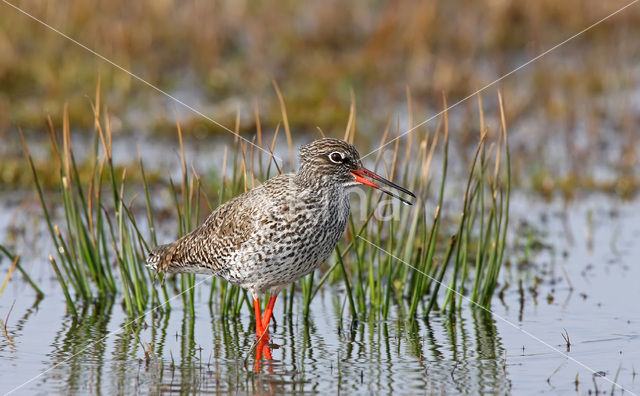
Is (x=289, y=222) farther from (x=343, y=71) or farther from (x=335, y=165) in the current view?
(x=343, y=71)

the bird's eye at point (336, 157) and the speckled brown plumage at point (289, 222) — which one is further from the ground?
the bird's eye at point (336, 157)

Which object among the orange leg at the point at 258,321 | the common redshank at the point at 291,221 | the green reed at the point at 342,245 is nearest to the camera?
the common redshank at the point at 291,221

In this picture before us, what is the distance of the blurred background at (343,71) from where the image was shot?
15305 millimetres

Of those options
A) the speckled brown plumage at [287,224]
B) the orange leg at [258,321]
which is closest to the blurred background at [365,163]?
the orange leg at [258,321]

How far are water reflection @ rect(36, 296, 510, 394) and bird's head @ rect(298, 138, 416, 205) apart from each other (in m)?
1.31

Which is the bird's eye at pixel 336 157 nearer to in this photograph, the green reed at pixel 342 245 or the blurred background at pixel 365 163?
the green reed at pixel 342 245

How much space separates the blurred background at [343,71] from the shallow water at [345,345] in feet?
13.5

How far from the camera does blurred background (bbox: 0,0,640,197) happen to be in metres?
15.3

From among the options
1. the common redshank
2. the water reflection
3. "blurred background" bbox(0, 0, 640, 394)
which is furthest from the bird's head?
the water reflection

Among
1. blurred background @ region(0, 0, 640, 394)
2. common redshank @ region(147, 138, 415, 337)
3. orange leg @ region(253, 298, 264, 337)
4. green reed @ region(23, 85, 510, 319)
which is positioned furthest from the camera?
green reed @ region(23, 85, 510, 319)

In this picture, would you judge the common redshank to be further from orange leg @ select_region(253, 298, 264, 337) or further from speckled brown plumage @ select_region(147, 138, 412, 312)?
orange leg @ select_region(253, 298, 264, 337)

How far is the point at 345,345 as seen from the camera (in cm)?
792

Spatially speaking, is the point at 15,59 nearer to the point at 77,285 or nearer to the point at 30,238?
the point at 30,238

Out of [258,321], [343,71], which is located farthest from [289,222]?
[343,71]
